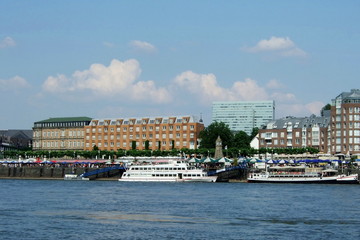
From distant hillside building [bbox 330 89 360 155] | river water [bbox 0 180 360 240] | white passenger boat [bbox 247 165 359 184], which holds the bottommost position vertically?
river water [bbox 0 180 360 240]

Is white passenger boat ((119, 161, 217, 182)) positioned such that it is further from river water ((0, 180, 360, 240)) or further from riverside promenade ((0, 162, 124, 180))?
river water ((0, 180, 360, 240))

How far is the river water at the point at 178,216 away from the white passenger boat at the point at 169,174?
139ft

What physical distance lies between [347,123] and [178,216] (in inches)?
4847

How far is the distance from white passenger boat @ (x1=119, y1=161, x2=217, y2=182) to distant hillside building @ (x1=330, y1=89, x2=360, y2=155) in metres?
53.2

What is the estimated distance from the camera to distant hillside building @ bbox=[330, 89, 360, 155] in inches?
7377

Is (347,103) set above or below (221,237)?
above

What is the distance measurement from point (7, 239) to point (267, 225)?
24.2 meters

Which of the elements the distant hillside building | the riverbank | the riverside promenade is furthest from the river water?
the distant hillside building

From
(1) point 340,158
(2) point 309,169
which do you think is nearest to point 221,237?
(2) point 309,169

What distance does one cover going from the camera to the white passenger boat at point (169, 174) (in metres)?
149

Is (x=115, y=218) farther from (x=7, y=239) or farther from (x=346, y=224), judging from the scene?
(x=346, y=224)

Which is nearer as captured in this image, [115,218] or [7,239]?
[7,239]

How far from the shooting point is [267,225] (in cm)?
6725

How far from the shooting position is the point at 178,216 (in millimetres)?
73750
